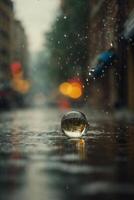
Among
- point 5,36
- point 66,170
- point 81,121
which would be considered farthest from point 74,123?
point 5,36

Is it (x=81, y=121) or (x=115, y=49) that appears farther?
(x=115, y=49)

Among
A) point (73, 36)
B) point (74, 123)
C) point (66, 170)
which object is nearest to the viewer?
point (66, 170)

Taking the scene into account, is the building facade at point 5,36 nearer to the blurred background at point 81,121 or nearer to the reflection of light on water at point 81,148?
the blurred background at point 81,121

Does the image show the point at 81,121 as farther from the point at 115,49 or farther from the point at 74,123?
the point at 115,49

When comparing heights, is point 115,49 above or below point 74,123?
above

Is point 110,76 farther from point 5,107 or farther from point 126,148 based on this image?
point 126,148

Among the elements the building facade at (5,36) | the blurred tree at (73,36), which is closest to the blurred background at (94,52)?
the blurred tree at (73,36)
